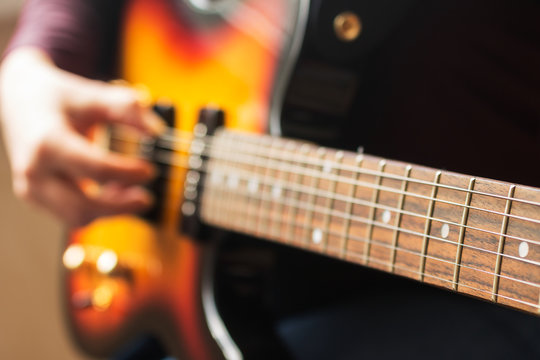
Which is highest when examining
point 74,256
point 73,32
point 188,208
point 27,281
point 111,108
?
point 73,32

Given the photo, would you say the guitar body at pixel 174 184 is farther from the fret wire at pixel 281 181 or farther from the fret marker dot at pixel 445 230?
the fret marker dot at pixel 445 230

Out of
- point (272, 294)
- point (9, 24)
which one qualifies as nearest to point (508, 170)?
point (272, 294)

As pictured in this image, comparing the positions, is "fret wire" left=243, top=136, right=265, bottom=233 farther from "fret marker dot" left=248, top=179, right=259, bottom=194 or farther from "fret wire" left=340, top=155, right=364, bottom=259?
"fret wire" left=340, top=155, right=364, bottom=259

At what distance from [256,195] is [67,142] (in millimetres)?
254

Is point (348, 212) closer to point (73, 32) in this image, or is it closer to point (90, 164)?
point (90, 164)

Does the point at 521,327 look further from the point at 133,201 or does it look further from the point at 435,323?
the point at 133,201

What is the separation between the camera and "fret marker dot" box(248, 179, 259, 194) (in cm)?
54

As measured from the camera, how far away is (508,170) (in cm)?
41

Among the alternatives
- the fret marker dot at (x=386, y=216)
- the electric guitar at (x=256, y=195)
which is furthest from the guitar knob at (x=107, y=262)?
the fret marker dot at (x=386, y=216)

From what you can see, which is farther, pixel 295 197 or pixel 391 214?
pixel 295 197

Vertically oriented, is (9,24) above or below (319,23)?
above

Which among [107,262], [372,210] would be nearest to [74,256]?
[107,262]

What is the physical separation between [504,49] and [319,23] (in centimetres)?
18

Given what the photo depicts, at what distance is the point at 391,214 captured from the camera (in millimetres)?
388
